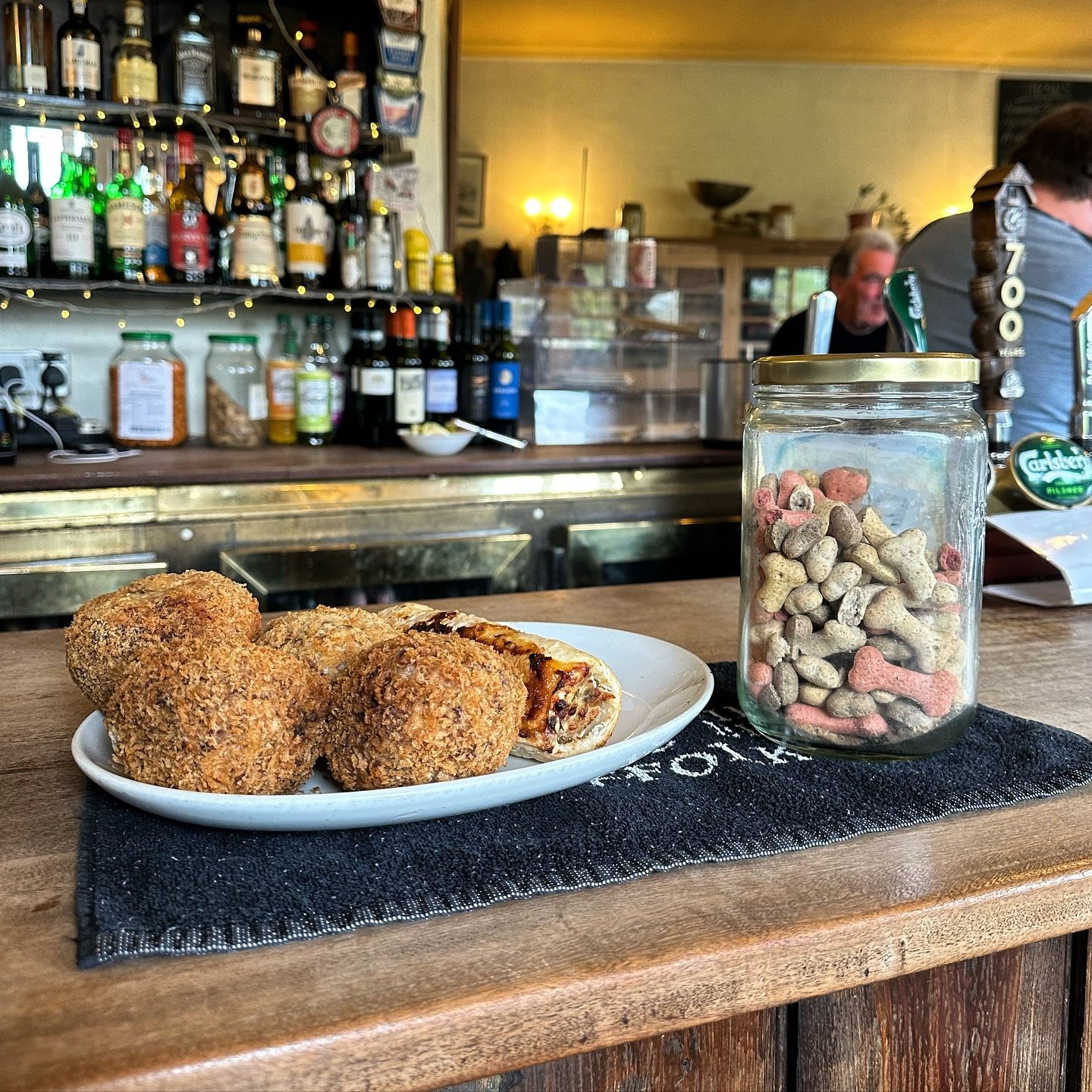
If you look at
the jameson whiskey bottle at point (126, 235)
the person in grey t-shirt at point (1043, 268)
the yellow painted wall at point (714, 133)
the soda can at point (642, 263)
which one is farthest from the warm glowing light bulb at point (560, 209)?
the person in grey t-shirt at point (1043, 268)

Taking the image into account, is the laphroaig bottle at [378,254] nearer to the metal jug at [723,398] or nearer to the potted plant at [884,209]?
the metal jug at [723,398]

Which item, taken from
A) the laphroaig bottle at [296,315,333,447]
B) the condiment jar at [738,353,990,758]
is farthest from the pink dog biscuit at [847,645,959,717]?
the laphroaig bottle at [296,315,333,447]

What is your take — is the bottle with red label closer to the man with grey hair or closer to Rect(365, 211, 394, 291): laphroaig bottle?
Rect(365, 211, 394, 291): laphroaig bottle

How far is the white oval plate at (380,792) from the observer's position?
503 millimetres

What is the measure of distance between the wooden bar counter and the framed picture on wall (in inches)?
214

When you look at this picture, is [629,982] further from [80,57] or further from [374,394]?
[80,57]

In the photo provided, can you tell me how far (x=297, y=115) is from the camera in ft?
8.55

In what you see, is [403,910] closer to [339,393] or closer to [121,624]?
[121,624]

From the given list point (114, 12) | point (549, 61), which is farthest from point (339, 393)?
point (549, 61)

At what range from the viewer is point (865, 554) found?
0.63m

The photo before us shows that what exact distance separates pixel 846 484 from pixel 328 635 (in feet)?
1.08

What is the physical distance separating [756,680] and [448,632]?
0.66ft

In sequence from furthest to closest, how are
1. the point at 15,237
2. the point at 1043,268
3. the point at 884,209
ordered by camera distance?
the point at 884,209 → the point at 15,237 → the point at 1043,268

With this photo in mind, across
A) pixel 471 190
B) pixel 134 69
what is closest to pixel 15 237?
pixel 134 69
